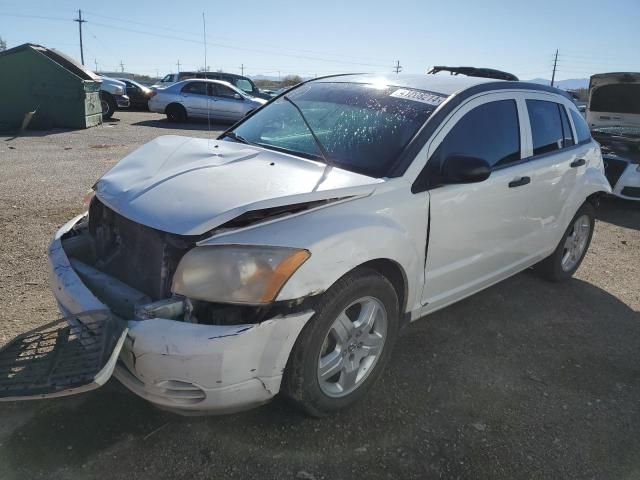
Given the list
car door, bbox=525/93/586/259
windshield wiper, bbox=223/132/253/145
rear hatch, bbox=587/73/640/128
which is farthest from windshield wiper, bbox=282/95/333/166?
rear hatch, bbox=587/73/640/128

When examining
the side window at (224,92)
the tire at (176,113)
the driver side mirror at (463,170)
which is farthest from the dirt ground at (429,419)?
the tire at (176,113)

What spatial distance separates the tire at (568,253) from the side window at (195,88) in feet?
47.7

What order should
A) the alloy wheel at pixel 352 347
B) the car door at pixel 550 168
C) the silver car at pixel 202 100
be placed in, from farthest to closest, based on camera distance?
the silver car at pixel 202 100
the car door at pixel 550 168
the alloy wheel at pixel 352 347

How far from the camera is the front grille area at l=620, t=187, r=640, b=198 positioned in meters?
7.81

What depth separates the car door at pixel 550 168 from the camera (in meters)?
3.96

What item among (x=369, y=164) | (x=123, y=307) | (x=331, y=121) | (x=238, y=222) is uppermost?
(x=331, y=121)

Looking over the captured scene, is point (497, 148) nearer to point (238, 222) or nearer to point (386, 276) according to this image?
point (386, 276)

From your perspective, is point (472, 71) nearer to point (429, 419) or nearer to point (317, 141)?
point (317, 141)

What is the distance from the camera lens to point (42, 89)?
1353cm

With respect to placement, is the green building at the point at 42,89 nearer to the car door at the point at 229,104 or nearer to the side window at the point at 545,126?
the car door at the point at 229,104

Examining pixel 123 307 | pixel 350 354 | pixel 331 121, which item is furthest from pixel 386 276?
pixel 123 307

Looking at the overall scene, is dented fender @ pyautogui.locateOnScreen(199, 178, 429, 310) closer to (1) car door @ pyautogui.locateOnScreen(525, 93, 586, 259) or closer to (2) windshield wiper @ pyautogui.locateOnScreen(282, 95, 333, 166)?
(2) windshield wiper @ pyautogui.locateOnScreen(282, 95, 333, 166)

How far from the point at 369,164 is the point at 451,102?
736 mm

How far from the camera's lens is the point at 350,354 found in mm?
2758
